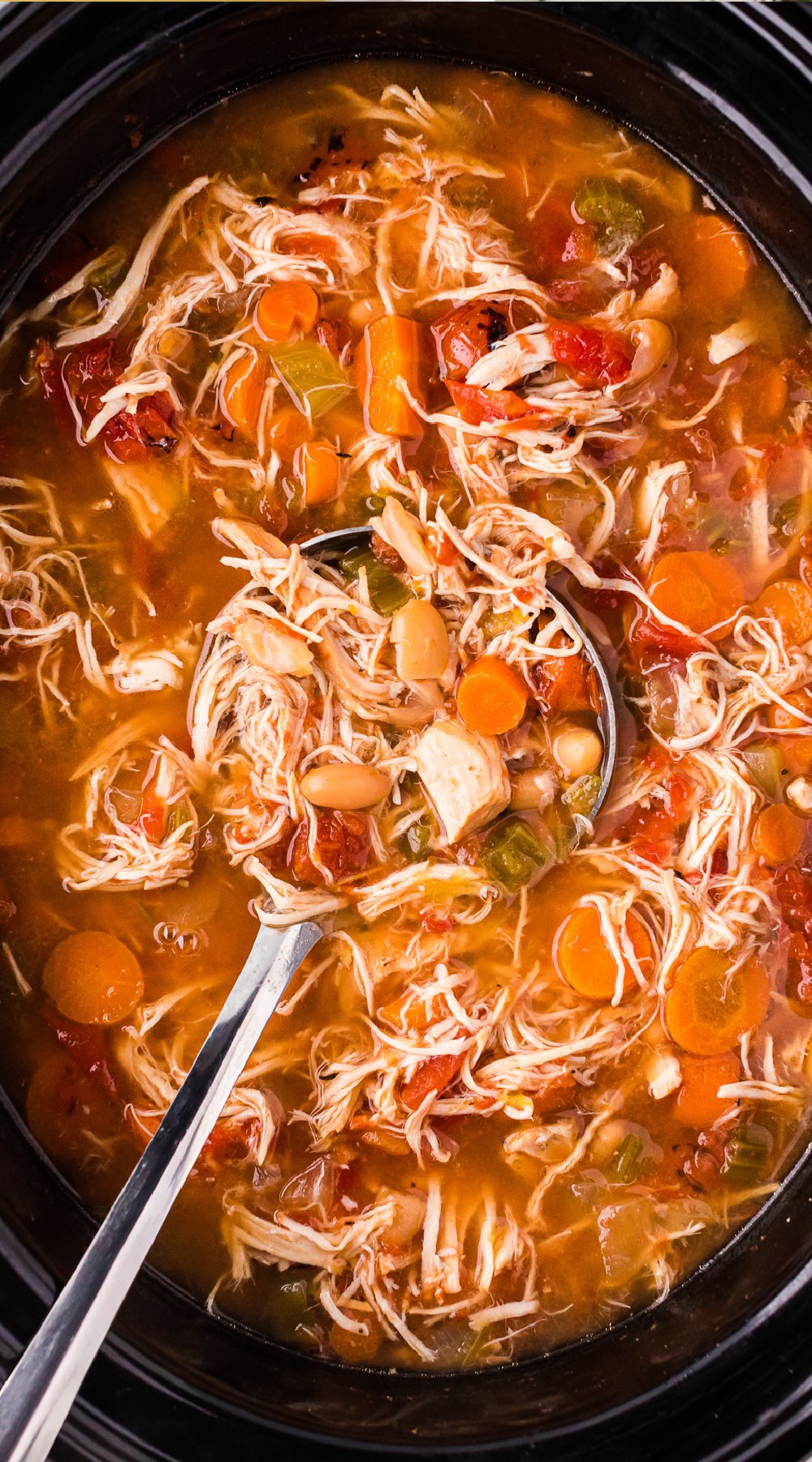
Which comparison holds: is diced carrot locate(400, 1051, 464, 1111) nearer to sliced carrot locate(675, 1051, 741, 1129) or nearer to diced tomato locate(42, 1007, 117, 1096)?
sliced carrot locate(675, 1051, 741, 1129)

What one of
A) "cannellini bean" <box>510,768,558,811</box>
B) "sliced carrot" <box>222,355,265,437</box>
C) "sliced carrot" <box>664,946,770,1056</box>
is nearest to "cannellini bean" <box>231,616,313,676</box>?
"sliced carrot" <box>222,355,265,437</box>

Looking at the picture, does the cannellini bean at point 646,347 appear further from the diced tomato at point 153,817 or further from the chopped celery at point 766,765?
the diced tomato at point 153,817

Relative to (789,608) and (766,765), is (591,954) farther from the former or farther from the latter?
(789,608)

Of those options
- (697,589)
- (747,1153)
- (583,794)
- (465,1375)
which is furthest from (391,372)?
(465,1375)

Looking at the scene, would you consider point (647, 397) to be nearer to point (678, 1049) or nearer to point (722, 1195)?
point (678, 1049)

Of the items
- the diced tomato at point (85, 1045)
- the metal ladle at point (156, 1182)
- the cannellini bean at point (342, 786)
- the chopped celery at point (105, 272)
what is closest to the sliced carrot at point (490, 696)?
the metal ladle at point (156, 1182)

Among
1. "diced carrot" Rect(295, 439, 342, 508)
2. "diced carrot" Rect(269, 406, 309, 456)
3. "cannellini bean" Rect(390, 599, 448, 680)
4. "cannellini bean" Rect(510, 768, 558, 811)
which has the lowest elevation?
"cannellini bean" Rect(510, 768, 558, 811)
